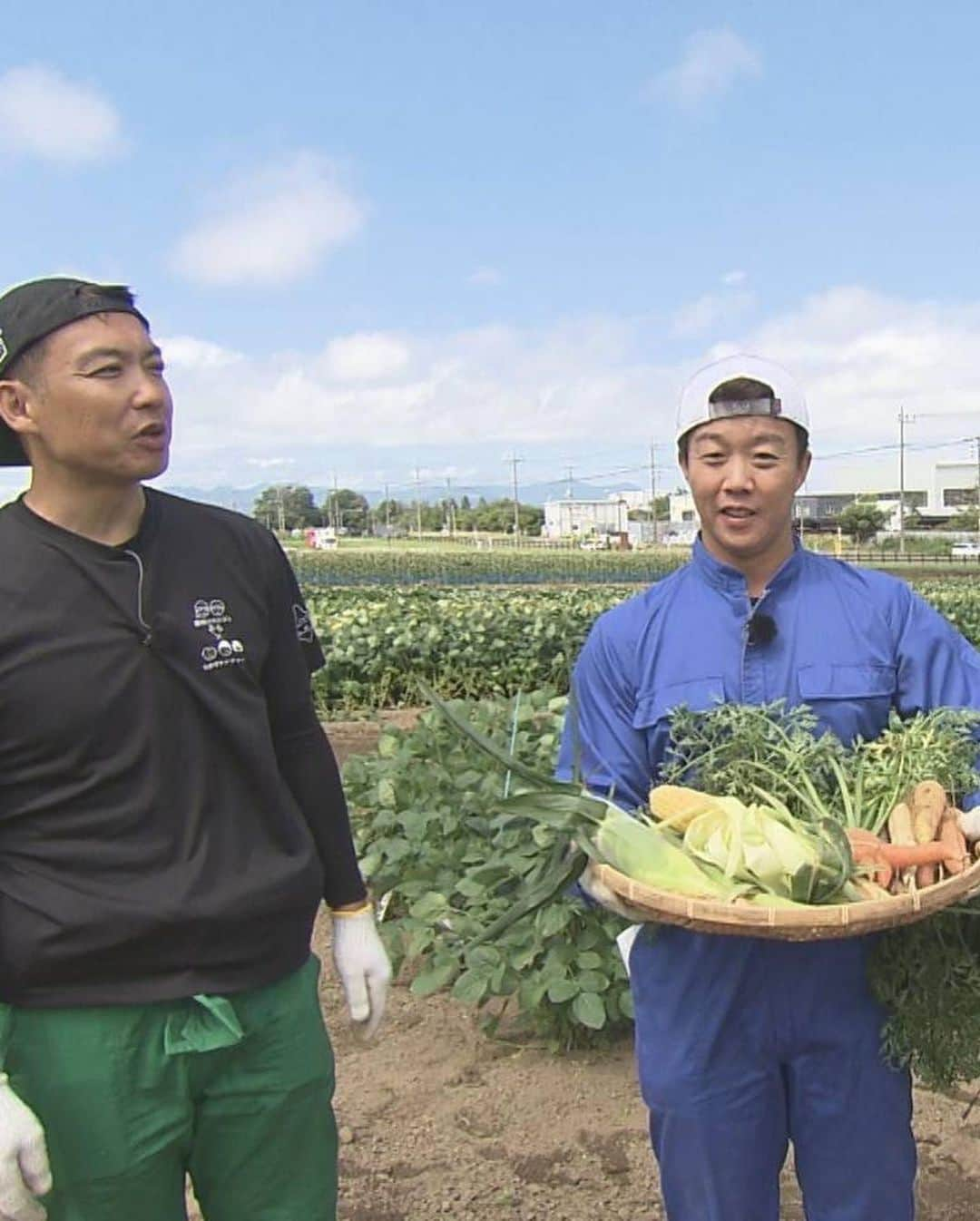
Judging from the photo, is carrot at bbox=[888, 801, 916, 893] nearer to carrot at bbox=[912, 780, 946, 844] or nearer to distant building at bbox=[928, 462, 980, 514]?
carrot at bbox=[912, 780, 946, 844]

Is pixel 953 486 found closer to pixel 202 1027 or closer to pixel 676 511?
pixel 676 511

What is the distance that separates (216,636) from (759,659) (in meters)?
0.86

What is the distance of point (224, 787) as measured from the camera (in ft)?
5.84

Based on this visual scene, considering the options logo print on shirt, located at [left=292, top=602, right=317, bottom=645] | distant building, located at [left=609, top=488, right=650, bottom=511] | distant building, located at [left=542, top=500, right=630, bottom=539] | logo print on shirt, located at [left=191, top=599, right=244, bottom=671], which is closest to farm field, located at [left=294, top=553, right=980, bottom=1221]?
logo print on shirt, located at [left=292, top=602, right=317, bottom=645]

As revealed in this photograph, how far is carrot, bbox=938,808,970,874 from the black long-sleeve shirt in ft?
3.05

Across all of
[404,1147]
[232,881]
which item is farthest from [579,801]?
[404,1147]

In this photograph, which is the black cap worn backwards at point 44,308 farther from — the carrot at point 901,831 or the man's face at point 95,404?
the carrot at point 901,831

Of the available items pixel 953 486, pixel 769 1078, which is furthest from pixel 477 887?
pixel 953 486

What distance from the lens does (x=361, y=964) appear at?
2.06m

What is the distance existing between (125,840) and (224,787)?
162 millimetres

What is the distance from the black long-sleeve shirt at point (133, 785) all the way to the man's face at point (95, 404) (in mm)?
111

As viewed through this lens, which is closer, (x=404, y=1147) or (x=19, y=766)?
(x=19, y=766)

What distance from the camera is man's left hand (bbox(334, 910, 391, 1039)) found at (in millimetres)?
2064

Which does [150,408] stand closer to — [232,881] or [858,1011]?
[232,881]
